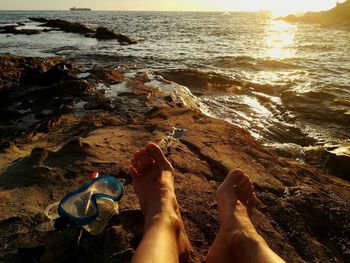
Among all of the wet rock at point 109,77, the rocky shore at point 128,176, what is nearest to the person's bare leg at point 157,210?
the rocky shore at point 128,176

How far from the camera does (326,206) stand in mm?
2684

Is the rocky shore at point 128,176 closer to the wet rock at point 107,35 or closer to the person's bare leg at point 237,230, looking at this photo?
the person's bare leg at point 237,230

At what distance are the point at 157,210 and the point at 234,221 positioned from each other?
536 millimetres

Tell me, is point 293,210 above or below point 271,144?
above

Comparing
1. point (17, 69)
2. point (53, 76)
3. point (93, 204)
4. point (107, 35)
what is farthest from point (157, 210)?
point (107, 35)

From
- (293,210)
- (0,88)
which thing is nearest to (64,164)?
(293,210)

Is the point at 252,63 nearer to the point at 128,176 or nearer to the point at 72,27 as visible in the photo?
the point at 128,176

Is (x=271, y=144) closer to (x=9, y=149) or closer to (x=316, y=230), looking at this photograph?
(x=316, y=230)

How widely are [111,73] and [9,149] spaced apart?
384 cm

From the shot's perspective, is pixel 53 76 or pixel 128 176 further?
pixel 53 76

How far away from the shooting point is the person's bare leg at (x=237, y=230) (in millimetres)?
1881

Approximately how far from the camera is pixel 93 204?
2129 millimetres

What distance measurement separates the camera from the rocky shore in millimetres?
2123

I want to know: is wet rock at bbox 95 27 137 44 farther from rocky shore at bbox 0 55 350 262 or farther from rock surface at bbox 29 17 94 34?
rocky shore at bbox 0 55 350 262
